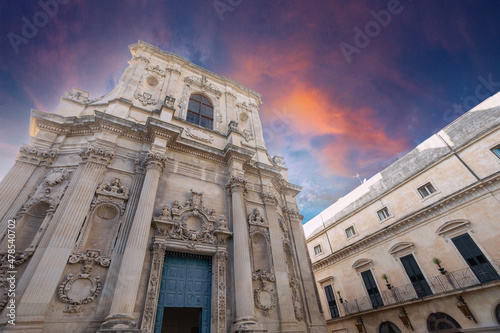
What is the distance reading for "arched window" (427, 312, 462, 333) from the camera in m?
13.6

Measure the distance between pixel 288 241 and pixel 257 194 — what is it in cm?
312

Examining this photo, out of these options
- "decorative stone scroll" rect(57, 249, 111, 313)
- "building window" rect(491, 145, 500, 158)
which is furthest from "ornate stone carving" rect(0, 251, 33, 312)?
"building window" rect(491, 145, 500, 158)

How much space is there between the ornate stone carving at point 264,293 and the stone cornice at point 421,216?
13.0 meters

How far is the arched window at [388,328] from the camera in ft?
54.3

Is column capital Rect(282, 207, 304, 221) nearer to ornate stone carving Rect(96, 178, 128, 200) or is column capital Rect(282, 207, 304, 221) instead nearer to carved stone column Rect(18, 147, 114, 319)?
ornate stone carving Rect(96, 178, 128, 200)

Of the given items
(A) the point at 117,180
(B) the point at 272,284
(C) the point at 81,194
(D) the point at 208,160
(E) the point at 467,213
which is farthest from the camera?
(E) the point at 467,213

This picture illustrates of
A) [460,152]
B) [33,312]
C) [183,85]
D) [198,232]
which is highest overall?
[183,85]

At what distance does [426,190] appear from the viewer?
57.4 ft

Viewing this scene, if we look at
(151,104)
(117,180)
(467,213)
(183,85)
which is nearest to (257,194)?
(117,180)

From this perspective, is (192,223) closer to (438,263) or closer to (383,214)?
(438,263)

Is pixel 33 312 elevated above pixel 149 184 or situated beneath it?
situated beneath

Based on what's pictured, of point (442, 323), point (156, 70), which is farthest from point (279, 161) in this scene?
point (442, 323)

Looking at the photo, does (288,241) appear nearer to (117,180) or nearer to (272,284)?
(272,284)

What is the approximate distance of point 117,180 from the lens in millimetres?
9312
